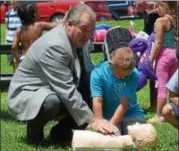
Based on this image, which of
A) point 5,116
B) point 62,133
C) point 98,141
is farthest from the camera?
point 5,116

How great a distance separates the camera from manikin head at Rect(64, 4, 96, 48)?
4230 mm

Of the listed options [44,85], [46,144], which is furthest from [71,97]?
[46,144]

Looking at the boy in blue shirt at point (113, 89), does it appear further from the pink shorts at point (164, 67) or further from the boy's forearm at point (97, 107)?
the pink shorts at point (164, 67)

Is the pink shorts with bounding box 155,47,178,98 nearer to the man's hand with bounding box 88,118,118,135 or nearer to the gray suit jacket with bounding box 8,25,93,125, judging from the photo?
the gray suit jacket with bounding box 8,25,93,125

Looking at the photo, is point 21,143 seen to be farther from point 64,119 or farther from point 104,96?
point 104,96

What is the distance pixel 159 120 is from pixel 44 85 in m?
1.49

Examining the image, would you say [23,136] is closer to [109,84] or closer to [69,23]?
[109,84]

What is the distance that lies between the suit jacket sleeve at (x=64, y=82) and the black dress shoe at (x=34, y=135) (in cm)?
38

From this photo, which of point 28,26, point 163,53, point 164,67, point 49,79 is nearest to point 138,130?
point 49,79

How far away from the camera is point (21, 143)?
4738 mm

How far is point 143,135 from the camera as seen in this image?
4.27 meters

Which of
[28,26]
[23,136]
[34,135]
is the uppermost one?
[28,26]

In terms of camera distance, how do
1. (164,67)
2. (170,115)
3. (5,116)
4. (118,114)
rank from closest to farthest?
(170,115), (118,114), (164,67), (5,116)

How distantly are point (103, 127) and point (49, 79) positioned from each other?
524mm
